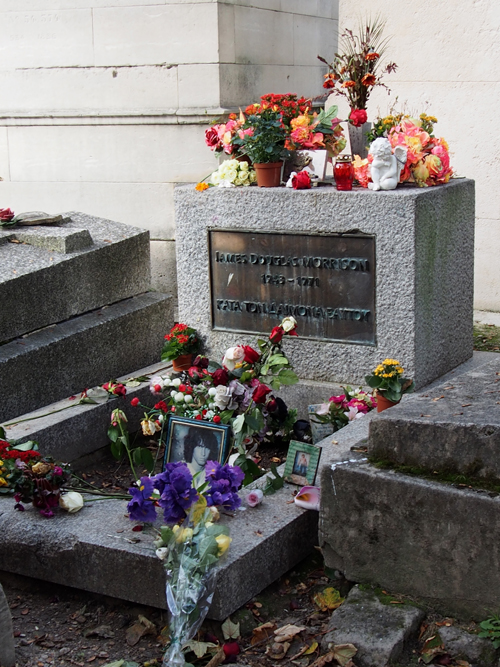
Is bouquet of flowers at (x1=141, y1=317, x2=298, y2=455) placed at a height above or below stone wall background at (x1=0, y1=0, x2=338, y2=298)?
below

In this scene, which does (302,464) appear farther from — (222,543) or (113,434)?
(113,434)

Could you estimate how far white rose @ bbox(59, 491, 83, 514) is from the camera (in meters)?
3.51

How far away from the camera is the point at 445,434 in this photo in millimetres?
2959

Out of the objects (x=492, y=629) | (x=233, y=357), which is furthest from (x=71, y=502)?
(x=492, y=629)

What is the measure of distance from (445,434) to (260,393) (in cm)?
132

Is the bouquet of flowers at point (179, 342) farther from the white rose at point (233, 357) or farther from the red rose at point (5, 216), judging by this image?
the red rose at point (5, 216)

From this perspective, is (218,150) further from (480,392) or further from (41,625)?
(41,625)

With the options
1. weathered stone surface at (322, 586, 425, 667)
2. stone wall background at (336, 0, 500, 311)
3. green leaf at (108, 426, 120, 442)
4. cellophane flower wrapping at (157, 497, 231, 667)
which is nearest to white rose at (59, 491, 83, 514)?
cellophane flower wrapping at (157, 497, 231, 667)

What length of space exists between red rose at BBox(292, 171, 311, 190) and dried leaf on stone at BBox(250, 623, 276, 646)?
8.16ft

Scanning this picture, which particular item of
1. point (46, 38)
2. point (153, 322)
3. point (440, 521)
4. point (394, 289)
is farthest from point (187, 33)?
point (440, 521)

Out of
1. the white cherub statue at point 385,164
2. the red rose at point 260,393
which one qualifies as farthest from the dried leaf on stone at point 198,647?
the white cherub statue at point 385,164

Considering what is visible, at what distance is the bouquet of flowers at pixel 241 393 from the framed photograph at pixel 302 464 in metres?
0.29

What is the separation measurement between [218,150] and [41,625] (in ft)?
9.77

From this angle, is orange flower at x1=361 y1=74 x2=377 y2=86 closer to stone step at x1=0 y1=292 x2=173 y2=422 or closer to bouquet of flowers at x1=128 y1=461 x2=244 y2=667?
stone step at x1=0 y1=292 x2=173 y2=422
